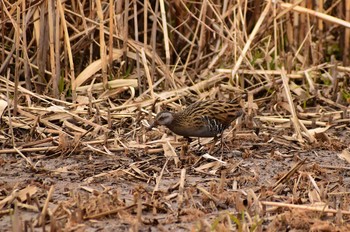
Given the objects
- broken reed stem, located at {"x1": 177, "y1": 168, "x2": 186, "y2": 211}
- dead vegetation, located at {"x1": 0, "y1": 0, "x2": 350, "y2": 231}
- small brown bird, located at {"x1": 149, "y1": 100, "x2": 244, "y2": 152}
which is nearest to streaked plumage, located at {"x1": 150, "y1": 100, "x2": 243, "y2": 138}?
small brown bird, located at {"x1": 149, "y1": 100, "x2": 244, "y2": 152}

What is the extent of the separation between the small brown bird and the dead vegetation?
0.17 metres

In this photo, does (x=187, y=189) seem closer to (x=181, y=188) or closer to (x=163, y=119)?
(x=181, y=188)

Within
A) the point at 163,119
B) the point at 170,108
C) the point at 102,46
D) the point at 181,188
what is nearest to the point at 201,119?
the point at 163,119

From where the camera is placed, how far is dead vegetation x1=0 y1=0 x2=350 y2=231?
5461mm

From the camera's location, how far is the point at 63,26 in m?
8.07

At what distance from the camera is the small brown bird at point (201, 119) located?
275 inches

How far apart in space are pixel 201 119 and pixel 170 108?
3.95ft

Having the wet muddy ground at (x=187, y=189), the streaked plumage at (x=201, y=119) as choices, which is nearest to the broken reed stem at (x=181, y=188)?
the wet muddy ground at (x=187, y=189)

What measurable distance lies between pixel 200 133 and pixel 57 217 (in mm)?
2077

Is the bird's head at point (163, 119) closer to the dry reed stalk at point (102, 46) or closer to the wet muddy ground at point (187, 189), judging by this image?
the wet muddy ground at point (187, 189)

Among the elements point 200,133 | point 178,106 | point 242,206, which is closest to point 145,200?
point 242,206

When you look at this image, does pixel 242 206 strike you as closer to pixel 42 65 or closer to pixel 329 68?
pixel 42 65

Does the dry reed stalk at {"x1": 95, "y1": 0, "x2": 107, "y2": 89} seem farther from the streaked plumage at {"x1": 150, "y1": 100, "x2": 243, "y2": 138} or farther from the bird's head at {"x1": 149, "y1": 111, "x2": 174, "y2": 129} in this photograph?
the bird's head at {"x1": 149, "y1": 111, "x2": 174, "y2": 129}

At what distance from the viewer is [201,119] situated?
707 centimetres
